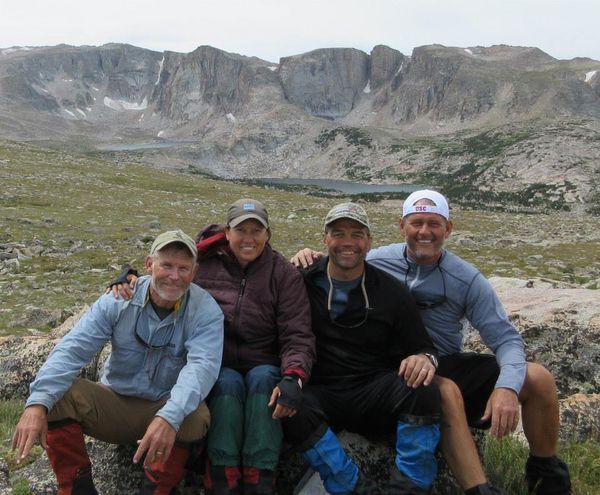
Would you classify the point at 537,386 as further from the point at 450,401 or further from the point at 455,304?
the point at 455,304

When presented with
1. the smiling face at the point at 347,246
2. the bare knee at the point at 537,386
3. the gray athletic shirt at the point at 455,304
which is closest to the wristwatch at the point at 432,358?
the gray athletic shirt at the point at 455,304

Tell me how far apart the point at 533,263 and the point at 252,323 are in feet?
77.5

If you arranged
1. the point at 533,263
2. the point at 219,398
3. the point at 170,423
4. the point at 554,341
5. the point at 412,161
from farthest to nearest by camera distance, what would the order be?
the point at 412,161 < the point at 533,263 < the point at 554,341 < the point at 219,398 < the point at 170,423

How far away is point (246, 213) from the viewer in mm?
5961

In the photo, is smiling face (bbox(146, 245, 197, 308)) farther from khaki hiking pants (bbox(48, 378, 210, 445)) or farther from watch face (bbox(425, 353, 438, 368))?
watch face (bbox(425, 353, 438, 368))

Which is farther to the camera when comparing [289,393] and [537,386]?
[537,386]

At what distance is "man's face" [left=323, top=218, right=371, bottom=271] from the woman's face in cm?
80

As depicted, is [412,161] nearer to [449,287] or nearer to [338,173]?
[338,173]

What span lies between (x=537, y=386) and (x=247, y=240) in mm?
3427

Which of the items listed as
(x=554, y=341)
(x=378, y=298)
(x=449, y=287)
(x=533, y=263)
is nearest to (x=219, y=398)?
(x=378, y=298)

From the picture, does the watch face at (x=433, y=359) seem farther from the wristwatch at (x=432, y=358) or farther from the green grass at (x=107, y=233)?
the green grass at (x=107, y=233)

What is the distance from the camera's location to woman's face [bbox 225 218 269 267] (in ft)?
19.5

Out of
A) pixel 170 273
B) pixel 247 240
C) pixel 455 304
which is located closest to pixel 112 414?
pixel 170 273

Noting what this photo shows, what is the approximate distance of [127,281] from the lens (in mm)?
5668
